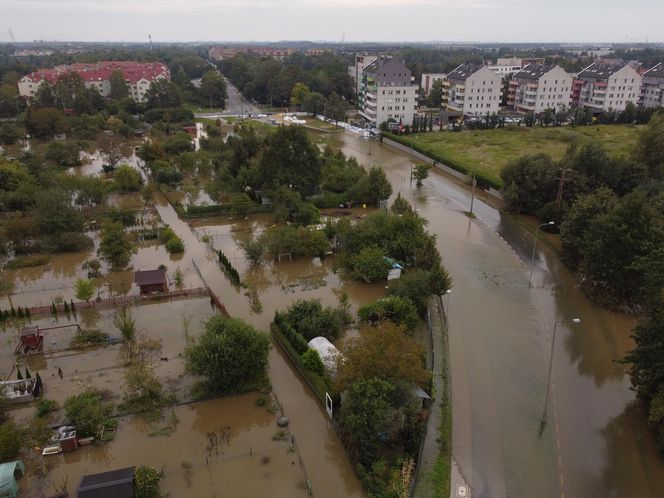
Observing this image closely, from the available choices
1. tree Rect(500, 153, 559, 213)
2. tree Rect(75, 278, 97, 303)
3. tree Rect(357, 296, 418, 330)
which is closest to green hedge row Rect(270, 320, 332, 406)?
tree Rect(357, 296, 418, 330)

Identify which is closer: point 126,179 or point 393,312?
point 393,312

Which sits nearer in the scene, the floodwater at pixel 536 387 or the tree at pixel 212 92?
the floodwater at pixel 536 387

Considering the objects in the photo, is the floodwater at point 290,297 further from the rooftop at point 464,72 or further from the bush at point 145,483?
the rooftop at point 464,72

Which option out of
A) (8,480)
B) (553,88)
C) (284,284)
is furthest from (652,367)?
(553,88)

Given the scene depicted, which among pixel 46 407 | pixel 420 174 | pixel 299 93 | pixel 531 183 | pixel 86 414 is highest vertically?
pixel 299 93

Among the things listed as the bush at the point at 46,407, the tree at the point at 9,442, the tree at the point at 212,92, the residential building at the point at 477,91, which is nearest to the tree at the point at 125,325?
the bush at the point at 46,407

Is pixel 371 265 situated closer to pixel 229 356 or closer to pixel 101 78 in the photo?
pixel 229 356
